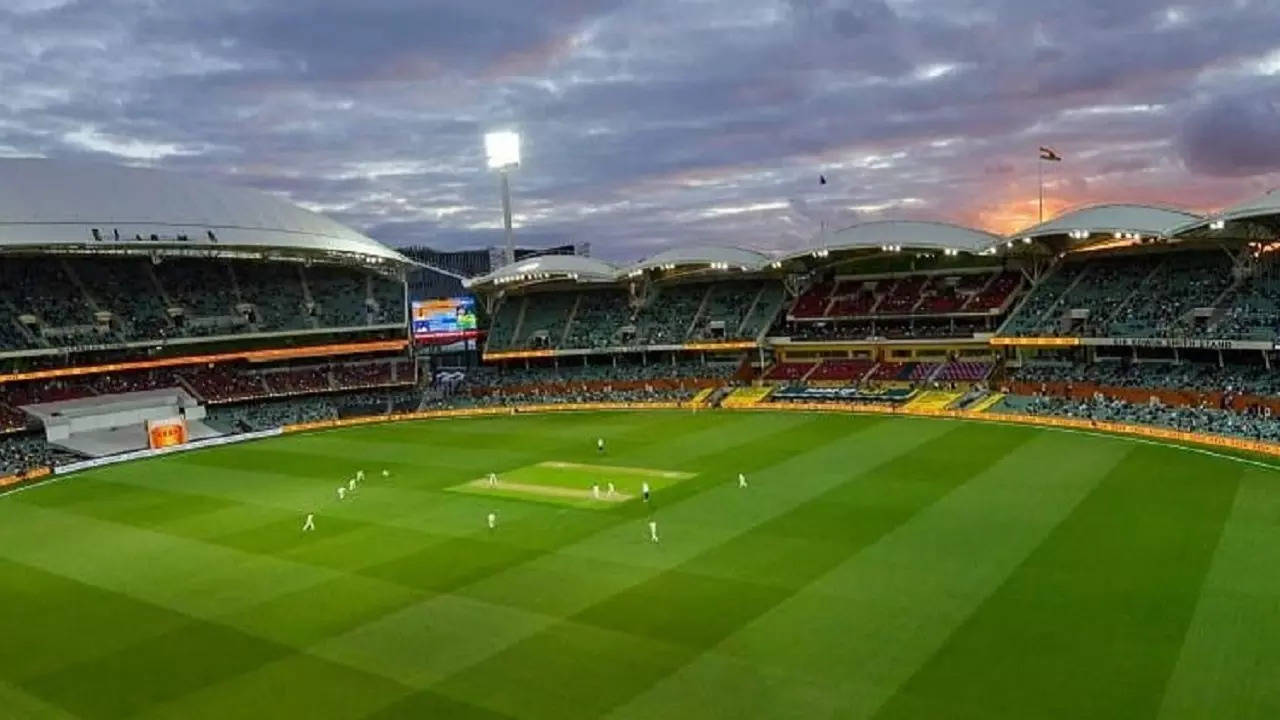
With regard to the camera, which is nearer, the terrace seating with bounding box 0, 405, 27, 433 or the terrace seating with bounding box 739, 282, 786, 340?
the terrace seating with bounding box 0, 405, 27, 433

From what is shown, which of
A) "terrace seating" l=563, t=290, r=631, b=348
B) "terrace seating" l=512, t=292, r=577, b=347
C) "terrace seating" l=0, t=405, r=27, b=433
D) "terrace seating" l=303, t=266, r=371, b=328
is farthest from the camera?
"terrace seating" l=512, t=292, r=577, b=347

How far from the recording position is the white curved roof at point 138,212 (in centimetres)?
5866

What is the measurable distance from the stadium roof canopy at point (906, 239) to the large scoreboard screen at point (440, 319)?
28804 millimetres

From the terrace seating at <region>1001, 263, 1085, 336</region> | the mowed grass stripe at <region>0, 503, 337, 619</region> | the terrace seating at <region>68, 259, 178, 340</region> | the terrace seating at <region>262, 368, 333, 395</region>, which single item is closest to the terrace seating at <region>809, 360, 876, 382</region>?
the terrace seating at <region>1001, 263, 1085, 336</region>

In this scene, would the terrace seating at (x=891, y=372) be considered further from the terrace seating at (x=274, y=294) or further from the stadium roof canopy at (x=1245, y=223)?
the terrace seating at (x=274, y=294)

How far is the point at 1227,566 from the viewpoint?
23812 millimetres

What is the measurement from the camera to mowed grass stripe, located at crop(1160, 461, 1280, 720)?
16.6m

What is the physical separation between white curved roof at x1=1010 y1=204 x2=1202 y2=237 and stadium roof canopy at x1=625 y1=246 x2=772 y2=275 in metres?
20.6

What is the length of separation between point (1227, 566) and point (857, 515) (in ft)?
35.6

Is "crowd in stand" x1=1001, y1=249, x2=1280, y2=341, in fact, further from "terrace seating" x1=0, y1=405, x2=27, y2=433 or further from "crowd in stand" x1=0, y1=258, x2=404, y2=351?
"terrace seating" x1=0, y1=405, x2=27, y2=433

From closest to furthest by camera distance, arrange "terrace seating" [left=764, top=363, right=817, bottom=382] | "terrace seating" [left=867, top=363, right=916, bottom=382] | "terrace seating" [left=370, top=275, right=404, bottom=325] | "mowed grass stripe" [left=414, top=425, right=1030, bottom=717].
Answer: "mowed grass stripe" [left=414, top=425, right=1030, bottom=717], "terrace seating" [left=867, top=363, right=916, bottom=382], "terrace seating" [left=764, top=363, right=817, bottom=382], "terrace seating" [left=370, top=275, right=404, bottom=325]

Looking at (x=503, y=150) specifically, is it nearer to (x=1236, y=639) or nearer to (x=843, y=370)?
(x=843, y=370)

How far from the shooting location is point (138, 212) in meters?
63.2

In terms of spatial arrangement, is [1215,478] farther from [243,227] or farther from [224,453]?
[243,227]
